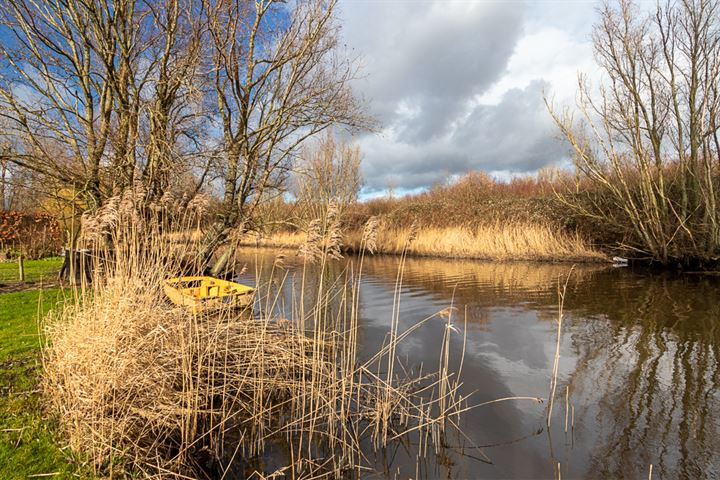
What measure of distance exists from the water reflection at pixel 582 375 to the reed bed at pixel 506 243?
20.8ft

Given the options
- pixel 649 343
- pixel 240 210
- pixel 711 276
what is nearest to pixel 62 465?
pixel 649 343

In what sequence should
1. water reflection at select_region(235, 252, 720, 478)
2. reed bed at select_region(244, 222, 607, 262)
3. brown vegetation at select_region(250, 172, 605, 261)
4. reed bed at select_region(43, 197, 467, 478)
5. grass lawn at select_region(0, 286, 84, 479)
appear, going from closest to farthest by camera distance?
1. grass lawn at select_region(0, 286, 84, 479)
2. reed bed at select_region(43, 197, 467, 478)
3. water reflection at select_region(235, 252, 720, 478)
4. reed bed at select_region(244, 222, 607, 262)
5. brown vegetation at select_region(250, 172, 605, 261)

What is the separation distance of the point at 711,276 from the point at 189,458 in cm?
1539

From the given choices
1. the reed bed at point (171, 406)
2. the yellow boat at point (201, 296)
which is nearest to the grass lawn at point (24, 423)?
the reed bed at point (171, 406)

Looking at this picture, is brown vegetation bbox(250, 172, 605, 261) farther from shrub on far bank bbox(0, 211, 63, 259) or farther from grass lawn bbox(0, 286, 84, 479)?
shrub on far bank bbox(0, 211, 63, 259)

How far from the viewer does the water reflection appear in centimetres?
300

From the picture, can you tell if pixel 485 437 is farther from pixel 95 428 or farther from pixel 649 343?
pixel 649 343

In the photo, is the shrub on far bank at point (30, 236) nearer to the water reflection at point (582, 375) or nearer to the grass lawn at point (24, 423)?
the grass lawn at point (24, 423)

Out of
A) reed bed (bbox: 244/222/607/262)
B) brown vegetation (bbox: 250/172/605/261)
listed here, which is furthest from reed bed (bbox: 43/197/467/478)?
reed bed (bbox: 244/222/607/262)

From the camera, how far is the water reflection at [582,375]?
3.00 m

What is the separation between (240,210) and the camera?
9852 millimetres

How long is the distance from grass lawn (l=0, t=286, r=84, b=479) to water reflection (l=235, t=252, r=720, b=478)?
204cm

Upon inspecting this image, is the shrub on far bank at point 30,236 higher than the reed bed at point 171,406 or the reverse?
higher

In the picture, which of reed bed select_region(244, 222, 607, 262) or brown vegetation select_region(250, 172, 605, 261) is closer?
reed bed select_region(244, 222, 607, 262)
